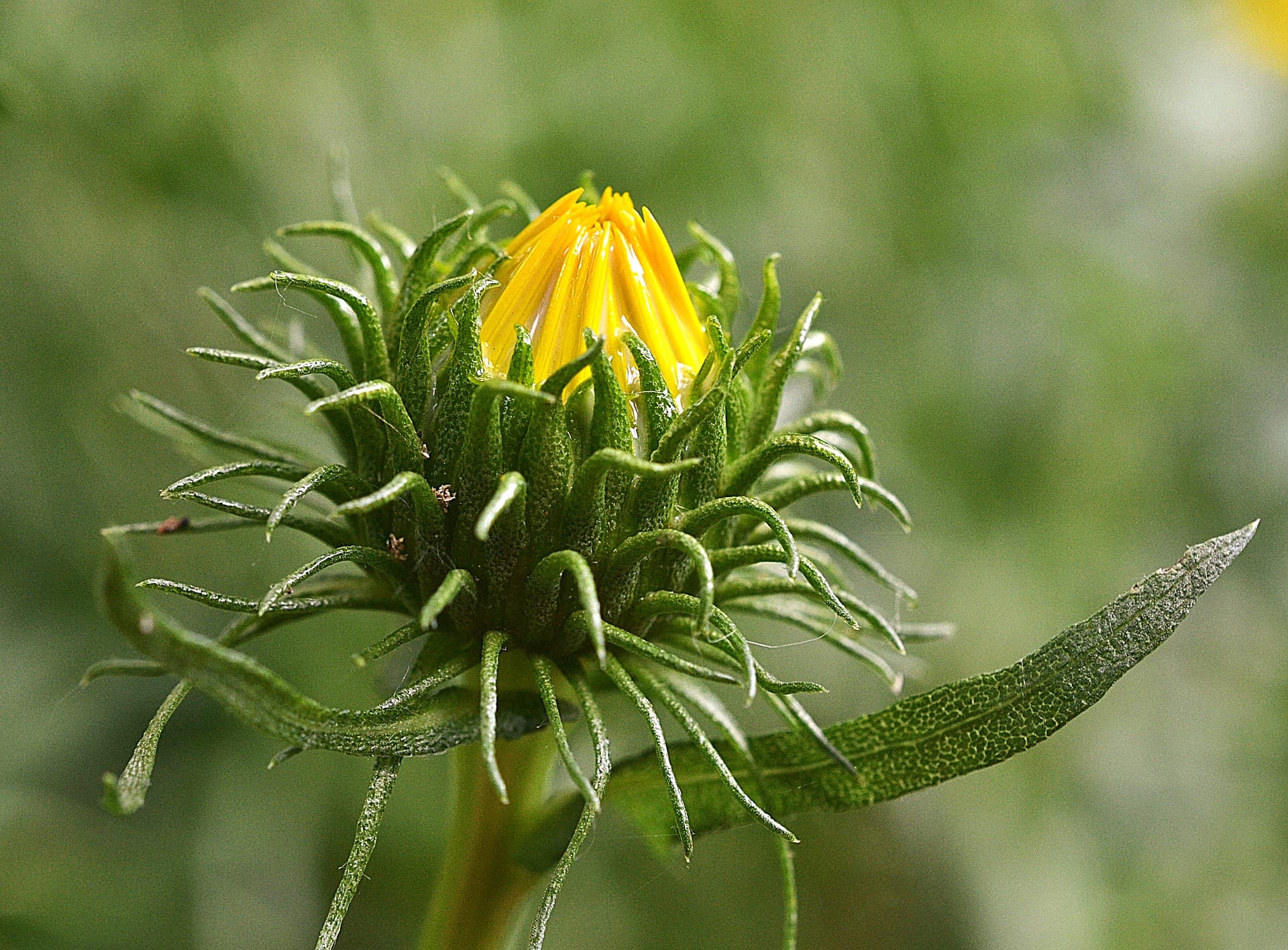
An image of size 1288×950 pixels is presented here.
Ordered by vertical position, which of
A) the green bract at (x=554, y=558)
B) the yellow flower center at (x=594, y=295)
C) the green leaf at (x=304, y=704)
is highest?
the yellow flower center at (x=594, y=295)

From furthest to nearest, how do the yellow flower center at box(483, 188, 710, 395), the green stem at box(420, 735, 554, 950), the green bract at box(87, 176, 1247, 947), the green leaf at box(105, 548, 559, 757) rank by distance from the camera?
the green stem at box(420, 735, 554, 950)
the yellow flower center at box(483, 188, 710, 395)
the green bract at box(87, 176, 1247, 947)
the green leaf at box(105, 548, 559, 757)

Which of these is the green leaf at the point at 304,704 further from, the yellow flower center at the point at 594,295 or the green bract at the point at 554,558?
the yellow flower center at the point at 594,295

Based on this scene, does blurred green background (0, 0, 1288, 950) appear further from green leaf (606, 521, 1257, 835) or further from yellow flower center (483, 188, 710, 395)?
green leaf (606, 521, 1257, 835)

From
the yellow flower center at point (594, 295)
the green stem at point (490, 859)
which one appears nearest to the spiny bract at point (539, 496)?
the yellow flower center at point (594, 295)

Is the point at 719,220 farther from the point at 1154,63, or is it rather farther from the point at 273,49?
the point at 1154,63

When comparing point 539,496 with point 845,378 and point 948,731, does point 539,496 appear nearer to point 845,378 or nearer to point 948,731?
point 948,731

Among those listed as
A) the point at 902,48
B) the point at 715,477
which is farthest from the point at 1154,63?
the point at 715,477

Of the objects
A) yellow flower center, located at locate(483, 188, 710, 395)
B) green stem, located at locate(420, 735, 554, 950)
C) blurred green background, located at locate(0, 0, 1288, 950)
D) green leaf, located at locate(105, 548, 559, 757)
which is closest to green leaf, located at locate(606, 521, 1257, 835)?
green stem, located at locate(420, 735, 554, 950)
